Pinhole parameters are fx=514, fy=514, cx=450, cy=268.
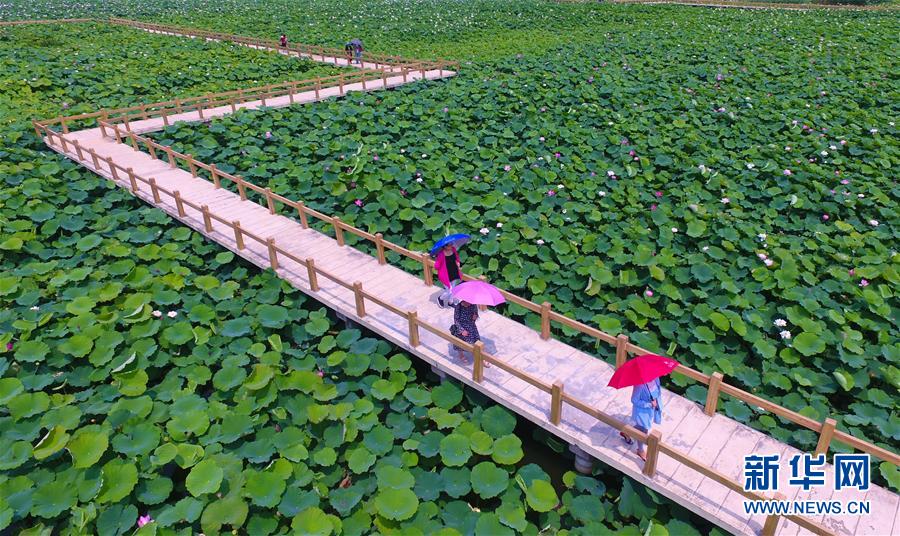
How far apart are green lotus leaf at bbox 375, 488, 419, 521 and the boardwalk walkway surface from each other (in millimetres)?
1485

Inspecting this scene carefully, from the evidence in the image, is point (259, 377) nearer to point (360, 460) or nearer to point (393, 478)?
point (360, 460)

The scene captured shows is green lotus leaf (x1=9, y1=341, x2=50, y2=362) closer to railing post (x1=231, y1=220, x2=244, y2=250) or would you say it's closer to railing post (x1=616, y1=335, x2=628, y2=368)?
railing post (x1=231, y1=220, x2=244, y2=250)

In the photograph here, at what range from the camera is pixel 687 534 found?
4539 millimetres

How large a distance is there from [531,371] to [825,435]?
9.36 ft

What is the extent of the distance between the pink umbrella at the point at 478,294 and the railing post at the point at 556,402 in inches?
39.9

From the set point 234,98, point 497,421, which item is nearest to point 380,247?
point 497,421

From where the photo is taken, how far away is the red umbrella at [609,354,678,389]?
4.43 m

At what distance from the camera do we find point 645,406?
4.88 metres

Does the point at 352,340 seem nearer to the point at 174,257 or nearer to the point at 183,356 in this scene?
the point at 183,356

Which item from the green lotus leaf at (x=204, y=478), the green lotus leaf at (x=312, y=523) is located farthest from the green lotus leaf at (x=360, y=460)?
the green lotus leaf at (x=204, y=478)

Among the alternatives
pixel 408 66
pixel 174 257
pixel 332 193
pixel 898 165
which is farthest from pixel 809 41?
pixel 174 257

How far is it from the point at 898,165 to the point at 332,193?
1227 centimetres

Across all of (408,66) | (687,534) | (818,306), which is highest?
(408,66)

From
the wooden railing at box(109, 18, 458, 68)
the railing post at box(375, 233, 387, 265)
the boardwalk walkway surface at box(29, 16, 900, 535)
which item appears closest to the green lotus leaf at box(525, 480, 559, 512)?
the boardwalk walkway surface at box(29, 16, 900, 535)
